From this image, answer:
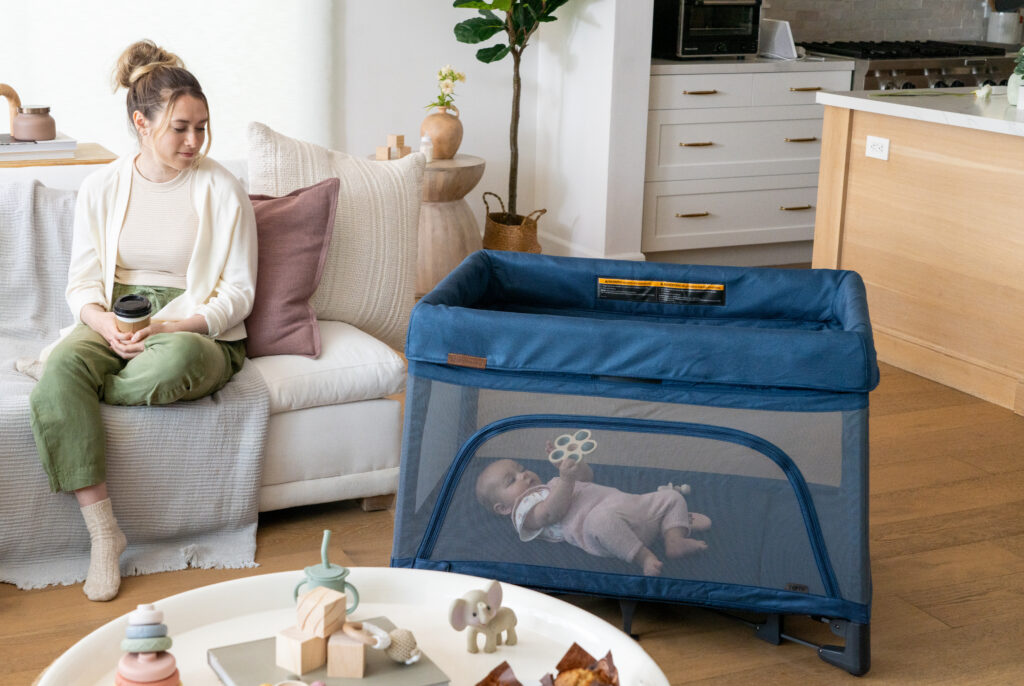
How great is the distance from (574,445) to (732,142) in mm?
3131

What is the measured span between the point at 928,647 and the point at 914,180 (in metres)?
1.97

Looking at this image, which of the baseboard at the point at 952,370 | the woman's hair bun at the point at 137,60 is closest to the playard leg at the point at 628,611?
the woman's hair bun at the point at 137,60

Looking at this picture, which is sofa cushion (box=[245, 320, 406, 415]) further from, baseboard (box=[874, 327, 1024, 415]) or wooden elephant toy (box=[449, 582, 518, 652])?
baseboard (box=[874, 327, 1024, 415])

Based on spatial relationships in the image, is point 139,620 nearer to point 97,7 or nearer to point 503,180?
point 97,7

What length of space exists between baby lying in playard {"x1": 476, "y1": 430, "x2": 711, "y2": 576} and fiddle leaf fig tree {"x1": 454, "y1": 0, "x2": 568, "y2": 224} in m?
2.69

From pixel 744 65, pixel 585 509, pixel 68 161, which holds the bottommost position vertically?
pixel 585 509

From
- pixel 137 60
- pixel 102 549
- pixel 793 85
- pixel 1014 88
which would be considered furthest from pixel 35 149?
pixel 793 85

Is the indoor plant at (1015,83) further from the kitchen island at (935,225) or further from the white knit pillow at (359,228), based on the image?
the white knit pillow at (359,228)

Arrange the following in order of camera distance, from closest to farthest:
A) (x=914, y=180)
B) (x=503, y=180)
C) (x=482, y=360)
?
(x=482, y=360)
(x=914, y=180)
(x=503, y=180)

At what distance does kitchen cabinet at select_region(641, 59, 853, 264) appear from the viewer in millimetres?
4652

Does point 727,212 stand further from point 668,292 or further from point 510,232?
point 668,292

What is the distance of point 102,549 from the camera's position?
220 cm

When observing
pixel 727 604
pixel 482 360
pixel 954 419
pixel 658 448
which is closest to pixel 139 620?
pixel 482 360

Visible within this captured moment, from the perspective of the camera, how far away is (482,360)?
1.91 m
